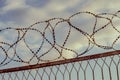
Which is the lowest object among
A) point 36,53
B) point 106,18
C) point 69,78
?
point 69,78

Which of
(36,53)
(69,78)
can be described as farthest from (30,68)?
(69,78)

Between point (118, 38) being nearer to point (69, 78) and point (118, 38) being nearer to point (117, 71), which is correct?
point (117, 71)

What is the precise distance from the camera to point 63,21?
10.8 metres

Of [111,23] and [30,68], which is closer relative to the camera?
[111,23]

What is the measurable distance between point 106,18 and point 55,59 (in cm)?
170

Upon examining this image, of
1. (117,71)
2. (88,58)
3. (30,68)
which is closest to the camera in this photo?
(117,71)

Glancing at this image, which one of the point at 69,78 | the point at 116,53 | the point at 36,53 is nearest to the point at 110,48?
the point at 116,53

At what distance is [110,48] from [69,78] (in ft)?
4.13

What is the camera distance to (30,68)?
11.2 metres

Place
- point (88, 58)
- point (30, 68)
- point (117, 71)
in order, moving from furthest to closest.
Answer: point (30, 68) → point (88, 58) → point (117, 71)

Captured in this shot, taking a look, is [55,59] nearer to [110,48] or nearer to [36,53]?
[36,53]

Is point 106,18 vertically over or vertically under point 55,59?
over

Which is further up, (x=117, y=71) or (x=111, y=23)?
(x=111, y=23)

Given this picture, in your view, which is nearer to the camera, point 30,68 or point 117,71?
point 117,71
